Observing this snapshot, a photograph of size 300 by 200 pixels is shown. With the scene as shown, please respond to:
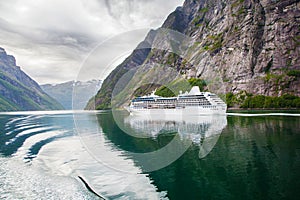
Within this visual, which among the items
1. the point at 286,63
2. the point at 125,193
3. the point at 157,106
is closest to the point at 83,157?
the point at 125,193

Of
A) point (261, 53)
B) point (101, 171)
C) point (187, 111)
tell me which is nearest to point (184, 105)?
point (187, 111)

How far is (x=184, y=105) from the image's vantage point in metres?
120

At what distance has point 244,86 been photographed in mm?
160000

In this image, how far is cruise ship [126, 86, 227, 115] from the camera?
110 meters

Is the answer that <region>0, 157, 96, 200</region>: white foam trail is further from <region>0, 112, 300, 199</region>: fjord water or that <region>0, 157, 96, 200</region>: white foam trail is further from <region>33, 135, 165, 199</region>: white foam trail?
<region>33, 135, 165, 199</region>: white foam trail

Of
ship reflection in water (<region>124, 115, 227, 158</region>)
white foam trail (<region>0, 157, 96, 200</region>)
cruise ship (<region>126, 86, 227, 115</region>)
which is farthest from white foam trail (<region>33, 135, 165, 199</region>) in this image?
cruise ship (<region>126, 86, 227, 115</region>)

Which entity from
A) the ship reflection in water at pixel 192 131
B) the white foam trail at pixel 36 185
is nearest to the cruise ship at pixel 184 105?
the ship reflection in water at pixel 192 131

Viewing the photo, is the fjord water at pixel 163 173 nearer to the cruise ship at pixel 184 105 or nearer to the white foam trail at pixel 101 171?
the white foam trail at pixel 101 171

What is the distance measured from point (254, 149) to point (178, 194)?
17.8 m

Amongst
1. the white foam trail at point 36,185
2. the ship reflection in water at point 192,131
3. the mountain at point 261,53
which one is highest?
the mountain at point 261,53

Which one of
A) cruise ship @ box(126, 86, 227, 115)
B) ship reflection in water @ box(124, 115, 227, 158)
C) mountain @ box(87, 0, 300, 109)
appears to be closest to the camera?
ship reflection in water @ box(124, 115, 227, 158)

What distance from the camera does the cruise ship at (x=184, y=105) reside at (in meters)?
110

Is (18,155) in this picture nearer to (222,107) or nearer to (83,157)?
(83,157)

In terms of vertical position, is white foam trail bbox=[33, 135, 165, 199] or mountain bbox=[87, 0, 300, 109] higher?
mountain bbox=[87, 0, 300, 109]
